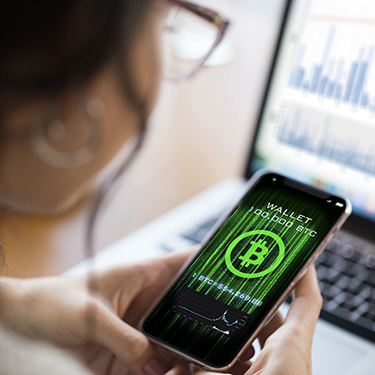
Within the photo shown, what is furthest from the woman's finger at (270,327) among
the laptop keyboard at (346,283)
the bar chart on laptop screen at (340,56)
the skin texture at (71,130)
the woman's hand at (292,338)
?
the bar chart on laptop screen at (340,56)

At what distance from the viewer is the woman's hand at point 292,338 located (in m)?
0.28

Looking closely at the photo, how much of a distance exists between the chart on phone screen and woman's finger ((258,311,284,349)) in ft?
0.06

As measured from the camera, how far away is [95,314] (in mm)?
321

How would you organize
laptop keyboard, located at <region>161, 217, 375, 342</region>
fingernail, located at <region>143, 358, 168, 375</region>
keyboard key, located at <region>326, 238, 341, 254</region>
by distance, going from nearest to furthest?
fingernail, located at <region>143, 358, 168, 375</region>, laptop keyboard, located at <region>161, 217, 375, 342</region>, keyboard key, located at <region>326, 238, 341, 254</region>

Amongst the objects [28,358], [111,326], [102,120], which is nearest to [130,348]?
[111,326]

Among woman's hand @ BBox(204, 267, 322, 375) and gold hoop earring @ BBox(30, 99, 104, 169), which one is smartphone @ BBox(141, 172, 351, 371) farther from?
gold hoop earring @ BBox(30, 99, 104, 169)

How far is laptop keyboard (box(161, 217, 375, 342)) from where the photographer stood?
406 mm

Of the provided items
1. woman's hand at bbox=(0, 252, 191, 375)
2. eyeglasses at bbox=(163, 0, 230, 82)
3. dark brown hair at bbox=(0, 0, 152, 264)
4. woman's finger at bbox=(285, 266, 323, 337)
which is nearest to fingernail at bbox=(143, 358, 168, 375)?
woman's hand at bbox=(0, 252, 191, 375)

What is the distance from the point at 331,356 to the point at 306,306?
0.21 ft

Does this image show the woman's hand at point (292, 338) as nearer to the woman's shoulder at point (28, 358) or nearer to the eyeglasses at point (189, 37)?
the woman's shoulder at point (28, 358)

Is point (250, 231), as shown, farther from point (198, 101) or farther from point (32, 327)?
A: point (198, 101)

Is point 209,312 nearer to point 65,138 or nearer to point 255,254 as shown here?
point 255,254

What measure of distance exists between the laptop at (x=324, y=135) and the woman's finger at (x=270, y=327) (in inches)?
5.5

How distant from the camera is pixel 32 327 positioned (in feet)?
0.87
